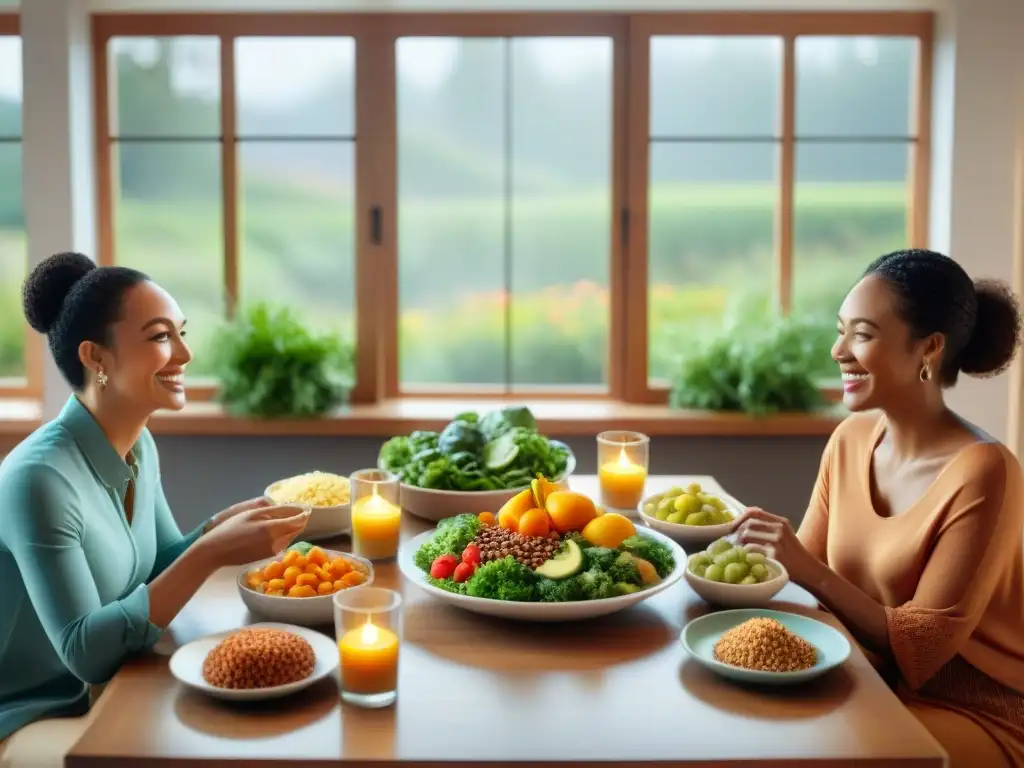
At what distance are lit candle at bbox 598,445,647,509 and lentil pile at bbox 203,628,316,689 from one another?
1.00m

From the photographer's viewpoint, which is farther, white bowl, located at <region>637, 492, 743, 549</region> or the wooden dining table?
white bowl, located at <region>637, 492, 743, 549</region>

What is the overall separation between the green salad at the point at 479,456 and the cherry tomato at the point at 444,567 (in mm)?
479

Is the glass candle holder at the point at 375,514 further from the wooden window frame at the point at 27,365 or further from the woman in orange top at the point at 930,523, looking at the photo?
the wooden window frame at the point at 27,365

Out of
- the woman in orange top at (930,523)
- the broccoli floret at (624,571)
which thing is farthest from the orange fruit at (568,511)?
the woman in orange top at (930,523)

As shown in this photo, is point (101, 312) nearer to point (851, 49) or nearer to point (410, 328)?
point (410, 328)

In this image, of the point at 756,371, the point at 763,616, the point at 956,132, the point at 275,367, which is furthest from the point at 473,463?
the point at 956,132


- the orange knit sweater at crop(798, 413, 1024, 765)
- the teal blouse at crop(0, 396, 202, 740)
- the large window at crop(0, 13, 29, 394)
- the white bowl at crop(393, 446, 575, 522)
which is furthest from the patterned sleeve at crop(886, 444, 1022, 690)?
the large window at crop(0, 13, 29, 394)

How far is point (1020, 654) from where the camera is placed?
5.98 feet

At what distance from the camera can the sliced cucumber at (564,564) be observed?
5.45 feet

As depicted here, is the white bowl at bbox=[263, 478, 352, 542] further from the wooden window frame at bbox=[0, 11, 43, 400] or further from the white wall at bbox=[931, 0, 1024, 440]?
the white wall at bbox=[931, 0, 1024, 440]

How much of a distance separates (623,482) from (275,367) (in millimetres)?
1593

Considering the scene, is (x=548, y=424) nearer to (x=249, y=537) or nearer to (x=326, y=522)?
(x=326, y=522)

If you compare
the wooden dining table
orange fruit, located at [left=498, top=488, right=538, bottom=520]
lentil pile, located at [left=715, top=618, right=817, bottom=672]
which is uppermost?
orange fruit, located at [left=498, top=488, right=538, bottom=520]

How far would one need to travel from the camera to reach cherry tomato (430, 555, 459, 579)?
1.74 m
